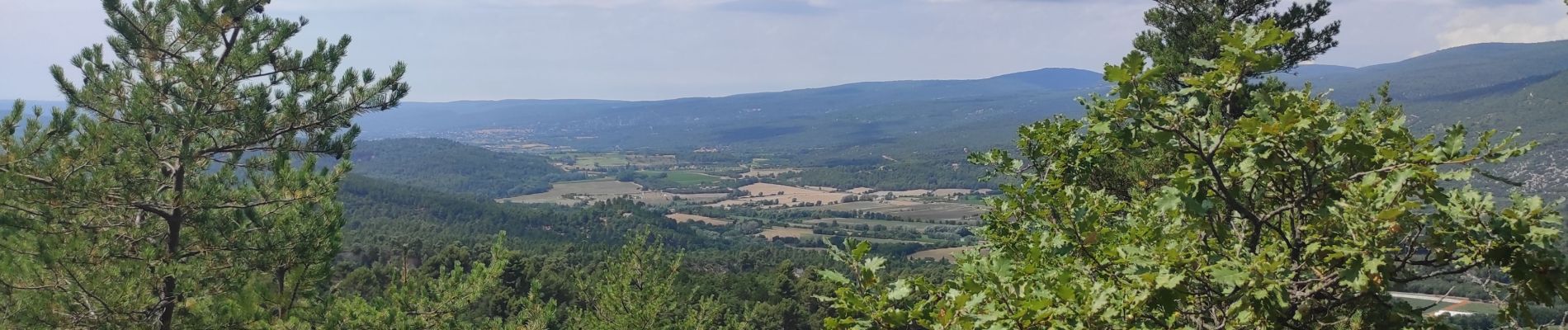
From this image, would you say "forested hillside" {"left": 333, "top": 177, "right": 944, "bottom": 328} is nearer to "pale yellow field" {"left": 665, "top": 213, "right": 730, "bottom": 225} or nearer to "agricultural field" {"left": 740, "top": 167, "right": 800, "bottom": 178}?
"pale yellow field" {"left": 665, "top": 213, "right": 730, "bottom": 225}

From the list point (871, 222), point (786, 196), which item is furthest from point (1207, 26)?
point (786, 196)

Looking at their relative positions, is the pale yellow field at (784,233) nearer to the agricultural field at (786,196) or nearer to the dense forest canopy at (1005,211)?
the agricultural field at (786,196)

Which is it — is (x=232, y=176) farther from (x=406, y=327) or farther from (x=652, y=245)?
(x=652, y=245)

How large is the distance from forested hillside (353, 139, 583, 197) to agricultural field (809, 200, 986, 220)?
54.7 metres

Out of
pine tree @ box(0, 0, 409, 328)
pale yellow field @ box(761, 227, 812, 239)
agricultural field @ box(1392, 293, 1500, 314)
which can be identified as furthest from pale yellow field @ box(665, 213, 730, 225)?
pine tree @ box(0, 0, 409, 328)

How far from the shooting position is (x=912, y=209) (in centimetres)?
10600

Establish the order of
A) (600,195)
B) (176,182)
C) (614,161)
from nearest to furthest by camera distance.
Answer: (176,182)
(600,195)
(614,161)

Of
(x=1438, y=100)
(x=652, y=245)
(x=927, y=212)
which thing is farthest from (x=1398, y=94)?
(x=652, y=245)

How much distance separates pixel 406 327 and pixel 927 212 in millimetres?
96124

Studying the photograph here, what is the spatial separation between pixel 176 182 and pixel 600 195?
118 m

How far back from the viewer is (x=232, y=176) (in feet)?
27.6

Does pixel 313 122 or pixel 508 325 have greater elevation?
pixel 313 122

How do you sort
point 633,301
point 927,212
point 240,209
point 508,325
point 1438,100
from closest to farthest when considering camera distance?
point 240,209
point 508,325
point 633,301
point 927,212
point 1438,100

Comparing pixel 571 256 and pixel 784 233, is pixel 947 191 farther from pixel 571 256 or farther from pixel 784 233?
pixel 571 256
